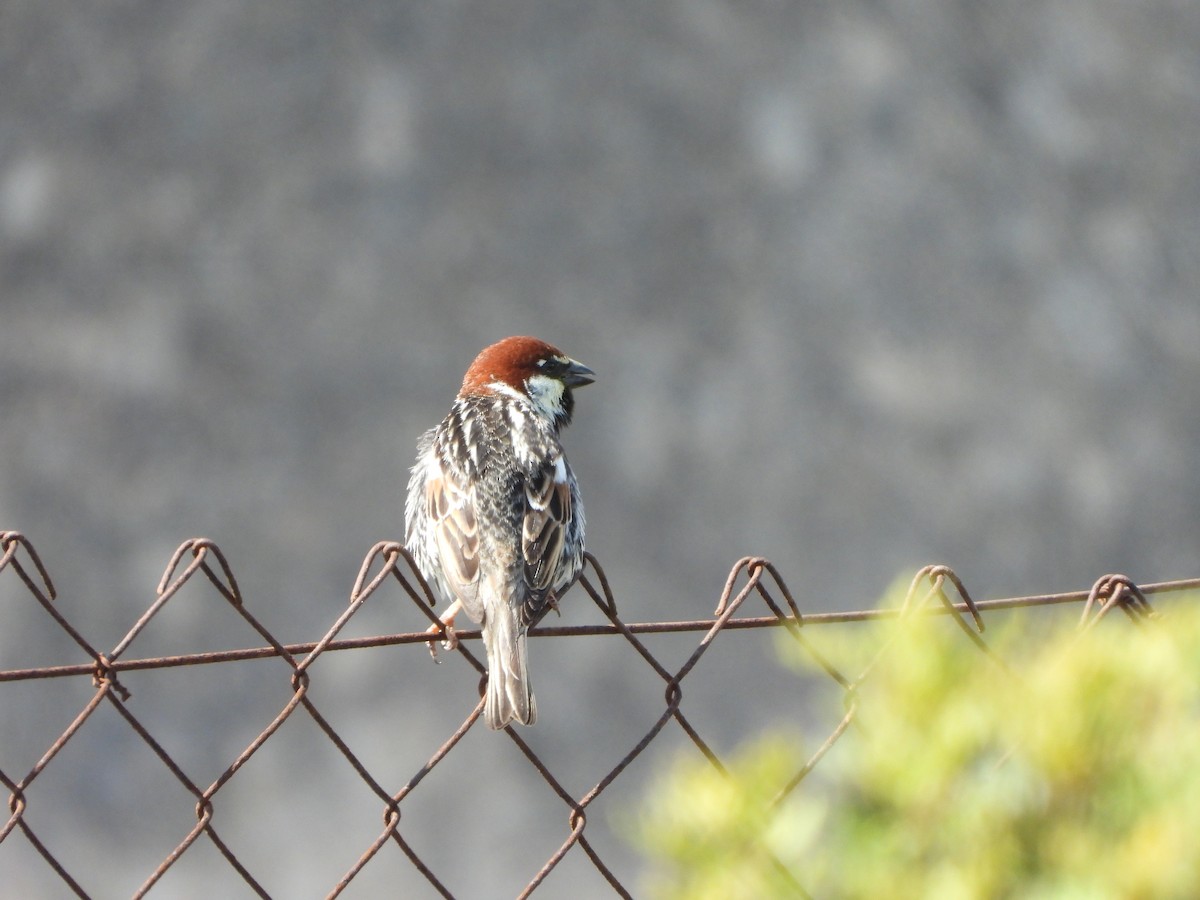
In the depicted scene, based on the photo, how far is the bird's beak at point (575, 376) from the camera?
2988 millimetres

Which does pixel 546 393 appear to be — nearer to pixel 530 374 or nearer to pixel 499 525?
pixel 530 374

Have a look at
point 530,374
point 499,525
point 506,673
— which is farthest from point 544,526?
point 530,374

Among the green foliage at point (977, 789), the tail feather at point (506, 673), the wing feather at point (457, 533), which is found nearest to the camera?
the green foliage at point (977, 789)

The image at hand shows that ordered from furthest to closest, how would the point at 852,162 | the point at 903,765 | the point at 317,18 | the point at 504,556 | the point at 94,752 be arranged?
the point at 852,162 < the point at 317,18 < the point at 94,752 < the point at 504,556 < the point at 903,765

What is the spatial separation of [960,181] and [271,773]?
2.56 m

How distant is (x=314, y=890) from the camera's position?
3.88m

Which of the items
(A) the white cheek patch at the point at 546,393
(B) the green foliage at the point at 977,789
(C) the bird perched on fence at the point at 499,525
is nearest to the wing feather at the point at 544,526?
(C) the bird perched on fence at the point at 499,525

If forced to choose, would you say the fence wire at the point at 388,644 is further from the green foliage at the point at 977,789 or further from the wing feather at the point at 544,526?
the wing feather at the point at 544,526

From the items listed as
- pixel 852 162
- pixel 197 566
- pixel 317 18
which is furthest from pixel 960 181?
pixel 197 566

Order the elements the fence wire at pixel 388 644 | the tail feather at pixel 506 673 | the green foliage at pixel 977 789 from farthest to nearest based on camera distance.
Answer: the tail feather at pixel 506 673
the fence wire at pixel 388 644
the green foliage at pixel 977 789

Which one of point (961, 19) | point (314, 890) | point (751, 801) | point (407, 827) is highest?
point (961, 19)

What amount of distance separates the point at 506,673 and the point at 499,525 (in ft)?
1.28

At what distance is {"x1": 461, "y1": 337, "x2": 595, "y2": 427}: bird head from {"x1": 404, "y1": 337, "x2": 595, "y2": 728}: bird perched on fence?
0.34 feet

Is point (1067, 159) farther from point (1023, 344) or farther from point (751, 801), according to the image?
point (751, 801)
